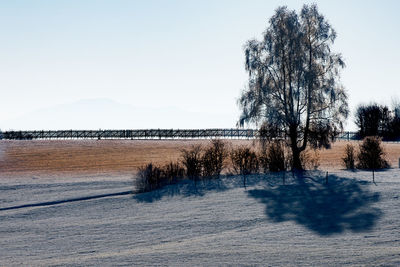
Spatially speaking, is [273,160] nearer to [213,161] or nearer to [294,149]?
[294,149]

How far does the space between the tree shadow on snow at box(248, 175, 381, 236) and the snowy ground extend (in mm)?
30

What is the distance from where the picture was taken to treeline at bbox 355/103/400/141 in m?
69.2

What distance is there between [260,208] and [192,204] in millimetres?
2681

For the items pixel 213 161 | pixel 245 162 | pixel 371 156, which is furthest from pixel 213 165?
pixel 371 156

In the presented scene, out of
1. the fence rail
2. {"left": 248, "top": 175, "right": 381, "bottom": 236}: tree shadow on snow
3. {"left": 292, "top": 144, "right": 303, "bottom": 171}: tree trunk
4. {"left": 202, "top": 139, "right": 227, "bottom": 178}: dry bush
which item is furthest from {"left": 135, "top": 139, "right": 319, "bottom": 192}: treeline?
the fence rail

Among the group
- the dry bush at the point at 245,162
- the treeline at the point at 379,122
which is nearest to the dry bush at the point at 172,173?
the dry bush at the point at 245,162

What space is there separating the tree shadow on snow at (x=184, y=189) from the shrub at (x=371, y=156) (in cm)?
976

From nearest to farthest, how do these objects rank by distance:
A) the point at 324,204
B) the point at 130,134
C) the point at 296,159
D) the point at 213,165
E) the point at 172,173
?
the point at 324,204 → the point at 172,173 → the point at 213,165 → the point at 296,159 → the point at 130,134

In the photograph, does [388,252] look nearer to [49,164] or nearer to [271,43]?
[271,43]

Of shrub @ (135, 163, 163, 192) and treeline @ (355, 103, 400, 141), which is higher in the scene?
treeline @ (355, 103, 400, 141)

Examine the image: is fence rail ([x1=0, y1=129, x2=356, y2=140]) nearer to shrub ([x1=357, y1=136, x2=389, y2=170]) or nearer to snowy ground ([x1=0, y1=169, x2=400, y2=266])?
shrub ([x1=357, y1=136, x2=389, y2=170])

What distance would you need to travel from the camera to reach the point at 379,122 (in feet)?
229

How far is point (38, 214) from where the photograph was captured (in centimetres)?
1564

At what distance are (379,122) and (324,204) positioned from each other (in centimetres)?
6057
